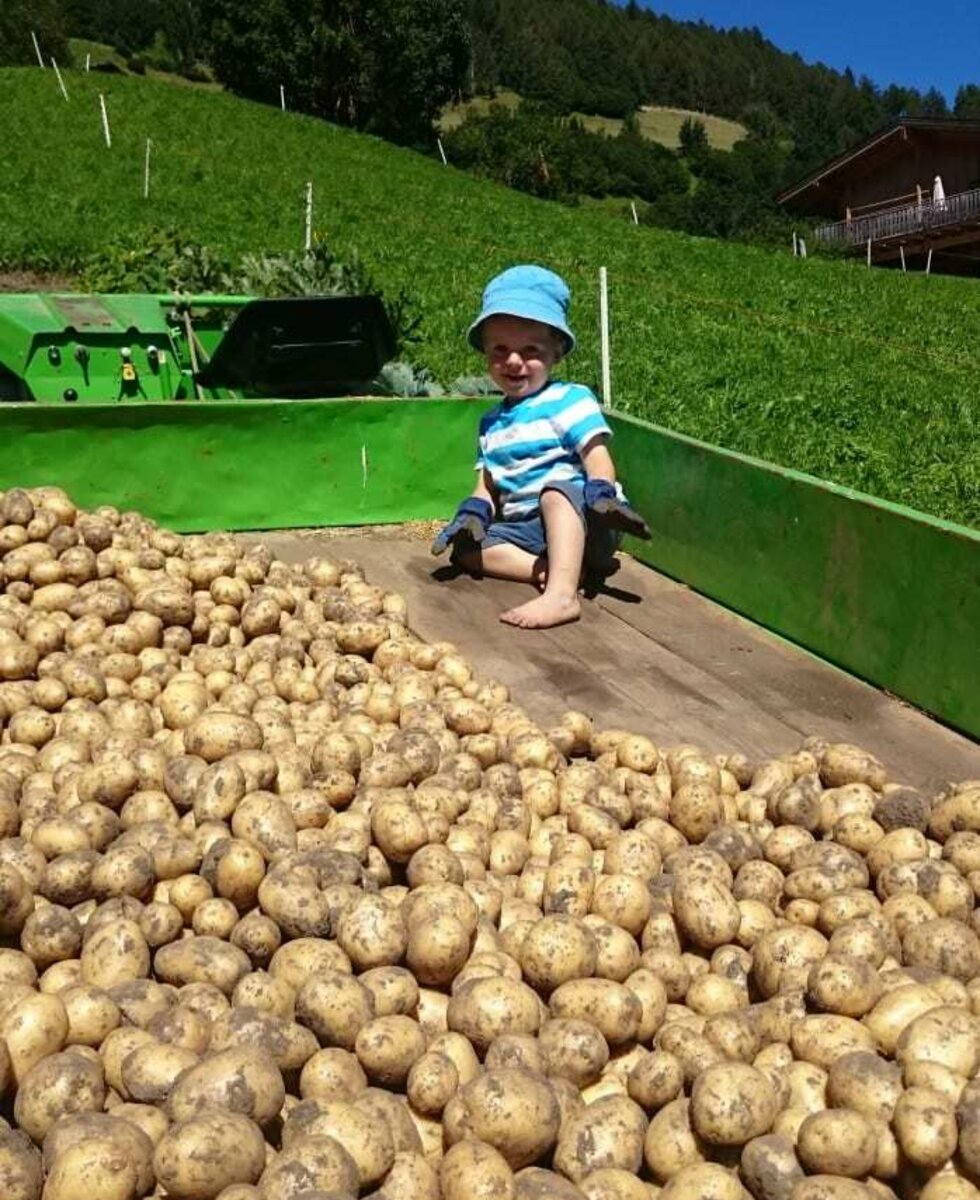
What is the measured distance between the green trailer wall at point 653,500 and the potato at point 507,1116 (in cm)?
242

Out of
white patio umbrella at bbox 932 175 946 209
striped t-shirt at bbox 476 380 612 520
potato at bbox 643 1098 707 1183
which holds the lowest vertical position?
potato at bbox 643 1098 707 1183

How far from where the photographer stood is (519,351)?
5.82m

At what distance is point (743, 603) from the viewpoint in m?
5.37

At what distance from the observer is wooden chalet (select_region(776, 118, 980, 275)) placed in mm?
39125

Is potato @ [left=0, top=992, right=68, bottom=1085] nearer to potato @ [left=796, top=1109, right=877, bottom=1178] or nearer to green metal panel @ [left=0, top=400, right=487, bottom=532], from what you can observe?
potato @ [left=796, top=1109, right=877, bottom=1178]

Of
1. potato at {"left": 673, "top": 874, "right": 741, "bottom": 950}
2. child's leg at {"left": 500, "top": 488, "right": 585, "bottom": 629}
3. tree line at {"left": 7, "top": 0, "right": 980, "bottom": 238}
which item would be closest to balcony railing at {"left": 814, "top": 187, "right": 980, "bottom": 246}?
tree line at {"left": 7, "top": 0, "right": 980, "bottom": 238}

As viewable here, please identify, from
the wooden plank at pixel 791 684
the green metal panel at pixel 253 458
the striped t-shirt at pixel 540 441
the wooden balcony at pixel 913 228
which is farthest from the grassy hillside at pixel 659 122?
the wooden plank at pixel 791 684

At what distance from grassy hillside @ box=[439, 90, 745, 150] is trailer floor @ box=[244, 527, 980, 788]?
3698 inches

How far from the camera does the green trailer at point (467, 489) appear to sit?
4328 millimetres

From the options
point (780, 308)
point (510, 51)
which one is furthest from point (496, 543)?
point (510, 51)

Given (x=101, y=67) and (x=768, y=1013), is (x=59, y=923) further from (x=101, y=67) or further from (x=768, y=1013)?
(x=101, y=67)

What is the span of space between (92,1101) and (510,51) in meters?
124

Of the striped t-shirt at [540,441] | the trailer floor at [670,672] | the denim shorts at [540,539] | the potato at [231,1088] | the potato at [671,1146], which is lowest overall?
the potato at [671,1146]

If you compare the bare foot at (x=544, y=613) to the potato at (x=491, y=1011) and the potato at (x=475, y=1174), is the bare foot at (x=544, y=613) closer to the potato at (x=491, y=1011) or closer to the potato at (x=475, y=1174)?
the potato at (x=491, y=1011)
